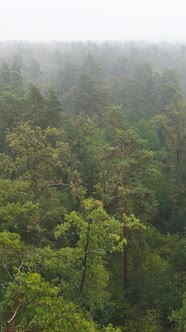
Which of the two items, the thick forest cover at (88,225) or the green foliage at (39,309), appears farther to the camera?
the thick forest cover at (88,225)

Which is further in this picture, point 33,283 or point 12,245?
point 12,245

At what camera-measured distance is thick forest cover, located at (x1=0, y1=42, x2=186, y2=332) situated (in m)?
15.6

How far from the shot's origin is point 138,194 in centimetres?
2548

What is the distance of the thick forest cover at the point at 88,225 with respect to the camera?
15.6 m

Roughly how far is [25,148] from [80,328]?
16.1m

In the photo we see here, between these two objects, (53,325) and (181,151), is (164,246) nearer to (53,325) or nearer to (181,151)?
(181,151)

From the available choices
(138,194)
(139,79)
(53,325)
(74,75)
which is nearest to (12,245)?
(53,325)

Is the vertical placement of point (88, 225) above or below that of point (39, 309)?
above

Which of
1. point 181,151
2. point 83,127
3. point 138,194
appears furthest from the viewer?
point 181,151

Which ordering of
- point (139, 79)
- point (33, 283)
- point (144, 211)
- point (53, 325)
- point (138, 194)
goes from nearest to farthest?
point (53, 325)
point (33, 283)
point (138, 194)
point (144, 211)
point (139, 79)

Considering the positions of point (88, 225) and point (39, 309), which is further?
point (88, 225)

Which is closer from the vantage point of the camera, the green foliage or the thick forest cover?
the green foliage

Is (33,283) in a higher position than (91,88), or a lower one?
lower

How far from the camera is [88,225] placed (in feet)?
51.0
